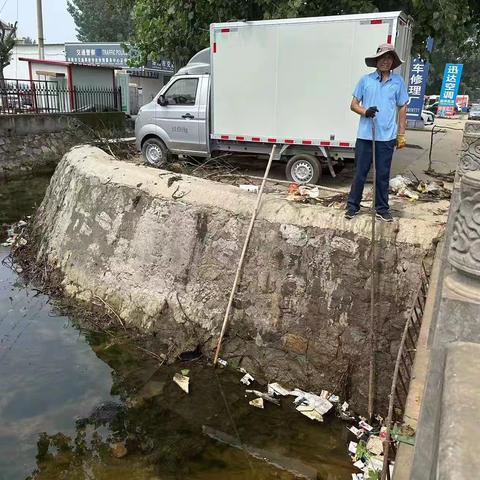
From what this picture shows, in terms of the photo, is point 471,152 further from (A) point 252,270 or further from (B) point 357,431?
(B) point 357,431

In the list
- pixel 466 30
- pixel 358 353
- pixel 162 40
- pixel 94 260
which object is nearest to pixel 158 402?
pixel 358 353

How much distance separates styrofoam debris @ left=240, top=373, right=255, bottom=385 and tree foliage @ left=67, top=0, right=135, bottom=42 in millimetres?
43167

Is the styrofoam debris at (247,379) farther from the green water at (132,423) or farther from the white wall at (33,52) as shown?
the white wall at (33,52)

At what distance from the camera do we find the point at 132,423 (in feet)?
15.3

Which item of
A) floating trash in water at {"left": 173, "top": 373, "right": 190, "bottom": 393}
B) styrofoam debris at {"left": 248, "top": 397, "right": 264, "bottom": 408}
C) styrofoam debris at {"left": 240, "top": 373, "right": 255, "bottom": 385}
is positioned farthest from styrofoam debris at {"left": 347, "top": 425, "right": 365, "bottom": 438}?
floating trash in water at {"left": 173, "top": 373, "right": 190, "bottom": 393}

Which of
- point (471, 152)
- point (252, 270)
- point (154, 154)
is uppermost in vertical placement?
point (471, 152)

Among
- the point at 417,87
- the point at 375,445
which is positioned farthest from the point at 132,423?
the point at 417,87

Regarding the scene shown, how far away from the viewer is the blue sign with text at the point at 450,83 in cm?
2528

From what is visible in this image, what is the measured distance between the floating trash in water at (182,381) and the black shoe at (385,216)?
264 cm

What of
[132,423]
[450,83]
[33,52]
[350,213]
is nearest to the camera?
[132,423]

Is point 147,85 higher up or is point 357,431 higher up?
point 147,85

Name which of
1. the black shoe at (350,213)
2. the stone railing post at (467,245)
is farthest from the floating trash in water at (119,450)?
the stone railing post at (467,245)

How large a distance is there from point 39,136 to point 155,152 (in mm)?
7750

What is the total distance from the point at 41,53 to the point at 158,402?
63.6 feet
